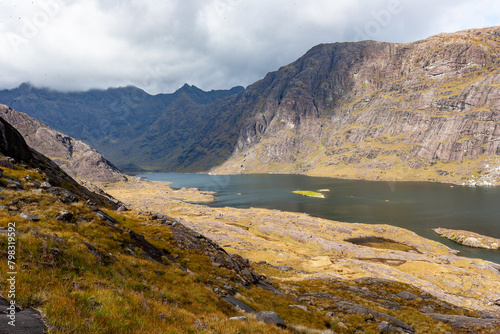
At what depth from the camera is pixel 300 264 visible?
209ft

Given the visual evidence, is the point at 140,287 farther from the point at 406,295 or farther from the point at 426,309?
the point at 406,295

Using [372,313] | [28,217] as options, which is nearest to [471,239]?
[372,313]

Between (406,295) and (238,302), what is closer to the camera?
(238,302)

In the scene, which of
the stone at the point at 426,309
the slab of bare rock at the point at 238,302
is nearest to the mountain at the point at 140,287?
→ the slab of bare rock at the point at 238,302

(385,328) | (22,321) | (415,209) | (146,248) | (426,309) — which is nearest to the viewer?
(22,321)

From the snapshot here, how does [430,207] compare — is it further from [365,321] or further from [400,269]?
[365,321]

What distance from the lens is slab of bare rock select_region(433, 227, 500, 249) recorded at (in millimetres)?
93181

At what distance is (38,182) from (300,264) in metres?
60.1

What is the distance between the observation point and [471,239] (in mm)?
96312

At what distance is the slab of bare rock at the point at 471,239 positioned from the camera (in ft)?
306

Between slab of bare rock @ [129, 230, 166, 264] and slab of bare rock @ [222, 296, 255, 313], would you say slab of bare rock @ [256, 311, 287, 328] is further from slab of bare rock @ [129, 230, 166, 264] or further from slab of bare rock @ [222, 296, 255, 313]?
slab of bare rock @ [129, 230, 166, 264]

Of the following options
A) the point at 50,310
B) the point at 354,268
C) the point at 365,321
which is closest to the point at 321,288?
the point at 365,321

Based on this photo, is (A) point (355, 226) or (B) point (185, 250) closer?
(B) point (185, 250)

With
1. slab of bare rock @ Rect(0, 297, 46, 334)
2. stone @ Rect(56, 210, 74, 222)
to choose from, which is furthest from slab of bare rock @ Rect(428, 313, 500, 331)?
stone @ Rect(56, 210, 74, 222)
